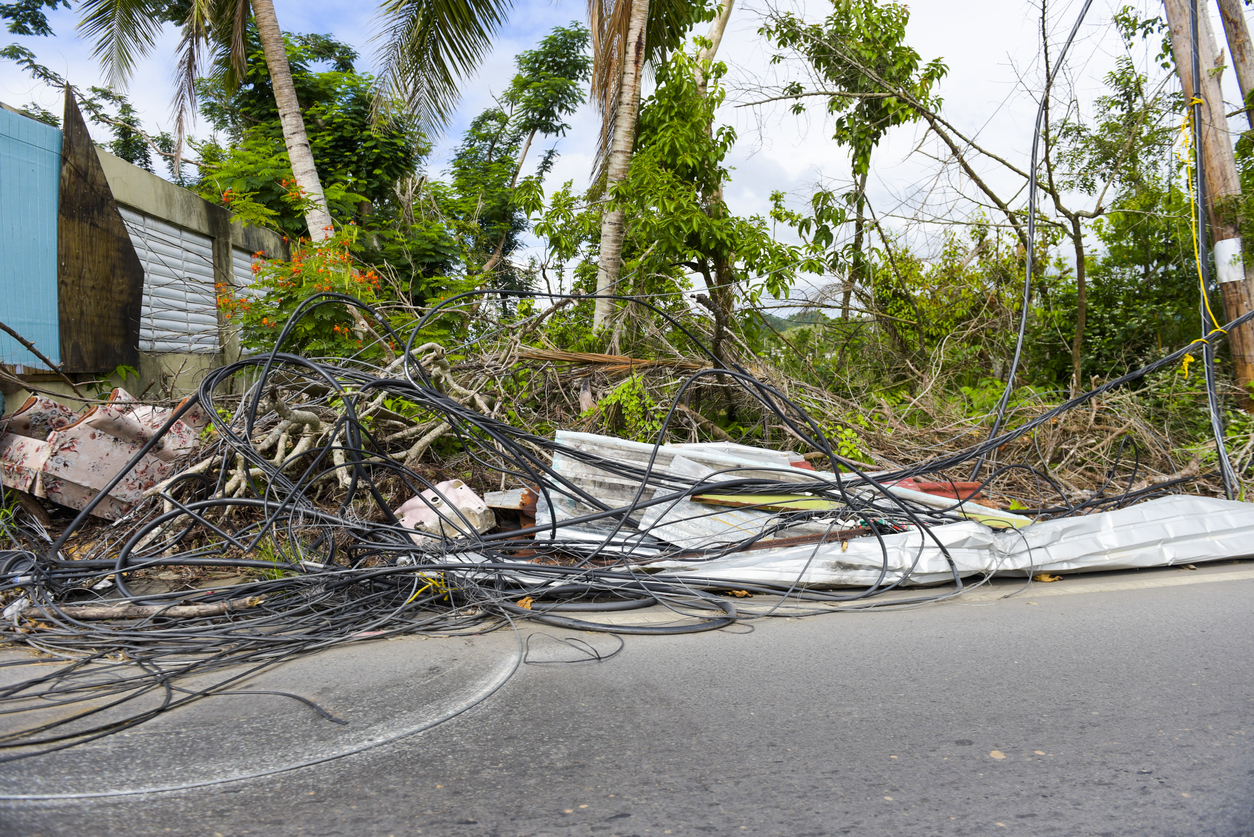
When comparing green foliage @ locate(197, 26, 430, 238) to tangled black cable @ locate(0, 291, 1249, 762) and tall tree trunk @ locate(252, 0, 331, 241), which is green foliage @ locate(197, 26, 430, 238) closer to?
tall tree trunk @ locate(252, 0, 331, 241)

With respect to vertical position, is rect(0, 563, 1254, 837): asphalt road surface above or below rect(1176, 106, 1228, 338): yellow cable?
below

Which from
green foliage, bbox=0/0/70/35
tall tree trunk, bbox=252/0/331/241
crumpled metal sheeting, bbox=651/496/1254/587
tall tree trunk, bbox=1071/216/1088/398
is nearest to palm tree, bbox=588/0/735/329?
tall tree trunk, bbox=252/0/331/241

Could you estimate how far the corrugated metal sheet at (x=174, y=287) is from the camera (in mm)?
7691

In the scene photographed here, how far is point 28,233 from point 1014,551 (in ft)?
25.7

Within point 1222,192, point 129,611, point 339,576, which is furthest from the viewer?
point 1222,192

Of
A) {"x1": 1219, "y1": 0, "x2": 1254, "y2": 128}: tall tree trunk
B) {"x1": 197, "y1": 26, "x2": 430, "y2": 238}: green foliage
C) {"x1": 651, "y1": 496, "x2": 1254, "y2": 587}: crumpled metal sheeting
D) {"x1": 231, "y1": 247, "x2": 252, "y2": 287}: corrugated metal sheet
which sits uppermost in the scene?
{"x1": 197, "y1": 26, "x2": 430, "y2": 238}: green foliage

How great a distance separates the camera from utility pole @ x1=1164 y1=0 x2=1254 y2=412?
6227 mm

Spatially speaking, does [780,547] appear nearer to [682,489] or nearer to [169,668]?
[682,489]

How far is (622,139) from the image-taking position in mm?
7918

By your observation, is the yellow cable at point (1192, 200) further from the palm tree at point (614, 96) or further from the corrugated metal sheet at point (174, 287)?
the corrugated metal sheet at point (174, 287)

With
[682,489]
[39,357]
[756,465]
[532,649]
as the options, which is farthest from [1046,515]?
[39,357]

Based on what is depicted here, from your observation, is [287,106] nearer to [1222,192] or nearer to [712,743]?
[712,743]

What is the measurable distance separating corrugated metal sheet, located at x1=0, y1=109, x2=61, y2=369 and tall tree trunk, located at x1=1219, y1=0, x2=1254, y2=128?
10.7 meters

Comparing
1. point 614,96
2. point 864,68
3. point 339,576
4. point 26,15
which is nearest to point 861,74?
point 864,68
